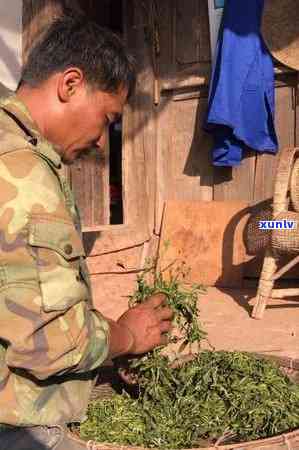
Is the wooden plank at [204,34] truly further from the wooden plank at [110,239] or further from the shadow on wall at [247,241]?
the wooden plank at [110,239]

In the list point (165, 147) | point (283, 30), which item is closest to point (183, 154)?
point (165, 147)

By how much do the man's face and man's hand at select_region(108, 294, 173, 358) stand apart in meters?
0.45

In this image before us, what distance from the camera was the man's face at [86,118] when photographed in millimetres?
1410

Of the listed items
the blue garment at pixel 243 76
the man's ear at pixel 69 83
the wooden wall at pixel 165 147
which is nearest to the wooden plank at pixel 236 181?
the wooden wall at pixel 165 147

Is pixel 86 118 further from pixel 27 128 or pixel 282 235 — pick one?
pixel 282 235

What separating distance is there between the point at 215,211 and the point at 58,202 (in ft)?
14.7

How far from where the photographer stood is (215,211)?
5668 millimetres

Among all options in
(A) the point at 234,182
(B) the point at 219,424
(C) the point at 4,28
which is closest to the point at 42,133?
(B) the point at 219,424

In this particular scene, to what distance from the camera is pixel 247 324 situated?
4445mm

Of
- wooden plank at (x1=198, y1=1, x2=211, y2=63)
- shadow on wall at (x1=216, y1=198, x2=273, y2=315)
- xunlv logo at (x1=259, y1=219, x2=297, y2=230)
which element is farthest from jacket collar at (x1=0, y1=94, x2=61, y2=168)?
wooden plank at (x1=198, y1=1, x2=211, y2=63)

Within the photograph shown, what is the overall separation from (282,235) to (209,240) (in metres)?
1.46

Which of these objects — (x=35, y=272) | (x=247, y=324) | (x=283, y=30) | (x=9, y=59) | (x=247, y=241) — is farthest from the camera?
(x=283, y=30)

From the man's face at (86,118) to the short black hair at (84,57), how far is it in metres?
0.02

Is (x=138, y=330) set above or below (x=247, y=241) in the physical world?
above
